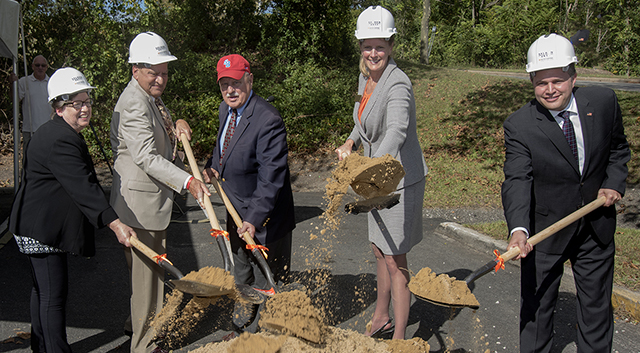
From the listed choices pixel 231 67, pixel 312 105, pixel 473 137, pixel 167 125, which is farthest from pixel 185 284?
pixel 312 105

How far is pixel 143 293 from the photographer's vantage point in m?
3.29

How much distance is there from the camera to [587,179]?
2.85m

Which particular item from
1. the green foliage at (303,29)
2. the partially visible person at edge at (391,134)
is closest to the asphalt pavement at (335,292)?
the partially visible person at edge at (391,134)

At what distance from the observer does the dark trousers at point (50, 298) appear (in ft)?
9.65

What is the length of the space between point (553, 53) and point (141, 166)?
267 centimetres

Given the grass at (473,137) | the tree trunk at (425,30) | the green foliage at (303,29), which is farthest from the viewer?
the tree trunk at (425,30)

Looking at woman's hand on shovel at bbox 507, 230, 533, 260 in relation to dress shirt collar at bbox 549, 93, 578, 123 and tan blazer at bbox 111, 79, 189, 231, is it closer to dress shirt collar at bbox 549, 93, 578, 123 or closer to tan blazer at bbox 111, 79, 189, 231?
dress shirt collar at bbox 549, 93, 578, 123

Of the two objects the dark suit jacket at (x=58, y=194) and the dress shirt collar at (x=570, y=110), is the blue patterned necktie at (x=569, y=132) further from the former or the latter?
the dark suit jacket at (x=58, y=194)

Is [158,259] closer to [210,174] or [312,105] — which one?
[210,174]

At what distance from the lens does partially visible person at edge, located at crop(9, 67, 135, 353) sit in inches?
113


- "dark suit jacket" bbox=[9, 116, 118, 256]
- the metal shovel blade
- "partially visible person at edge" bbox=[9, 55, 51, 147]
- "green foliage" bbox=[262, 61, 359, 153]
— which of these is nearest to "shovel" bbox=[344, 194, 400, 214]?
the metal shovel blade

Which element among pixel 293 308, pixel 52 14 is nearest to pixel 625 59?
pixel 52 14

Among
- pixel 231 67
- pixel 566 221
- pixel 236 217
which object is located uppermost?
pixel 231 67

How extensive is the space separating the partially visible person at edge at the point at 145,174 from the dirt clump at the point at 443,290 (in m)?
1.56
